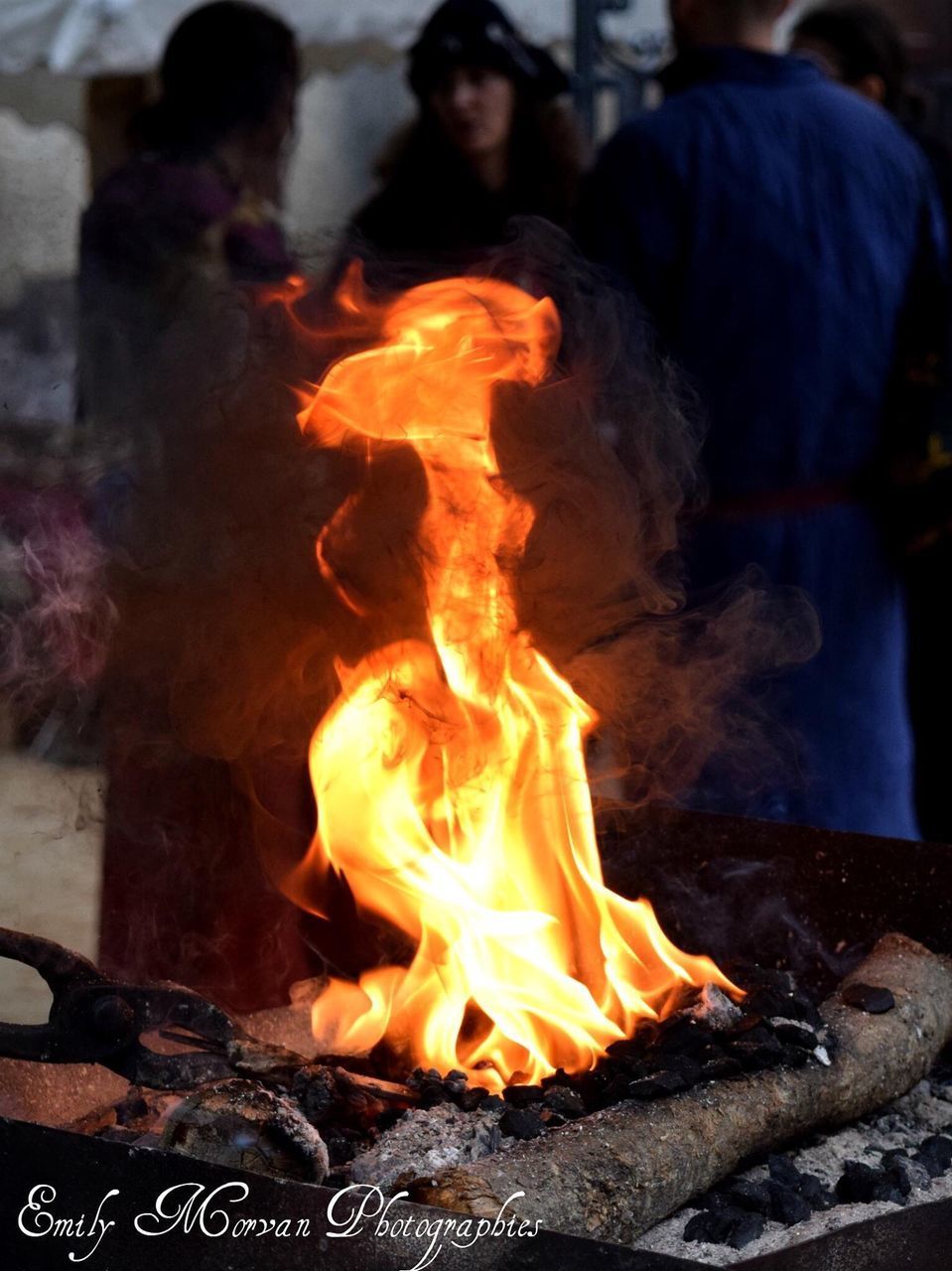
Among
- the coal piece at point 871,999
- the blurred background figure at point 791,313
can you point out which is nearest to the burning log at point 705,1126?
the coal piece at point 871,999

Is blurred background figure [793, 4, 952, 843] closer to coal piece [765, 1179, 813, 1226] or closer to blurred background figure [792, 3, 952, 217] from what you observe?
blurred background figure [792, 3, 952, 217]

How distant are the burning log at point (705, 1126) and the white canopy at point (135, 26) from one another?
462 centimetres

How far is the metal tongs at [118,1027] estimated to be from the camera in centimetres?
207

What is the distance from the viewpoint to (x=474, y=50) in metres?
4.49

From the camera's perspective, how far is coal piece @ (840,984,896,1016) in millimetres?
2402

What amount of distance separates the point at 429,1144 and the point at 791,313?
2.09 metres

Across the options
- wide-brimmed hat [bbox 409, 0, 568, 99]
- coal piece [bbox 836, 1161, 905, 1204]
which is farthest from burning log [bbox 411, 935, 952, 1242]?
wide-brimmed hat [bbox 409, 0, 568, 99]

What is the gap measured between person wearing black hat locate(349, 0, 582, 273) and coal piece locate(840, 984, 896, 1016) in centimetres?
257

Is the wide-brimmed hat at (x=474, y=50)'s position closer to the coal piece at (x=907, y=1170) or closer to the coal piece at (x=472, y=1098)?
the coal piece at (x=472, y=1098)

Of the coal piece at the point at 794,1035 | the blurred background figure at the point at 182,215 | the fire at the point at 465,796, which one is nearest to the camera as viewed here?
the coal piece at the point at 794,1035

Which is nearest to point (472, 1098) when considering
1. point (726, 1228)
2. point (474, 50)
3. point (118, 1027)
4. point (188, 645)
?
point (726, 1228)

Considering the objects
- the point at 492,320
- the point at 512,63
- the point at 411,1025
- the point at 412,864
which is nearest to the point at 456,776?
the point at 412,864

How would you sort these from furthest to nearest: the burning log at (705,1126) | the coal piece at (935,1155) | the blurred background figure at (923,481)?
the blurred background figure at (923,481) → the coal piece at (935,1155) → the burning log at (705,1126)

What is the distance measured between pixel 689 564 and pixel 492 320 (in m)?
0.87
